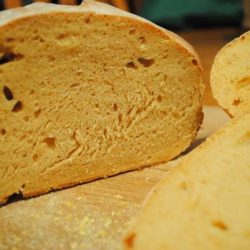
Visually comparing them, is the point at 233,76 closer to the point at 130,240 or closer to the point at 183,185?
the point at 183,185

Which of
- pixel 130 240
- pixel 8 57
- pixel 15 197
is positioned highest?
pixel 8 57

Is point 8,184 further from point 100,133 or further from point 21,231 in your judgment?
point 100,133

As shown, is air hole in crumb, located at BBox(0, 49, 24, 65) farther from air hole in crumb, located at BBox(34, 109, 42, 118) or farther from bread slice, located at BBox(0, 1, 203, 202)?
air hole in crumb, located at BBox(34, 109, 42, 118)

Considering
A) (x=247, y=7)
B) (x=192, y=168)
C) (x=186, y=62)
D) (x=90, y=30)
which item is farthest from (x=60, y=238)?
(x=247, y=7)

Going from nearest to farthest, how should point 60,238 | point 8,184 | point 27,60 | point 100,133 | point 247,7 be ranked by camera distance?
point 60,238
point 27,60
point 8,184
point 100,133
point 247,7

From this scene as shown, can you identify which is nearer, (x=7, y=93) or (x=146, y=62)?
(x=7, y=93)

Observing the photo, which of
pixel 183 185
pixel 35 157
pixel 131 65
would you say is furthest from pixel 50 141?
pixel 183 185

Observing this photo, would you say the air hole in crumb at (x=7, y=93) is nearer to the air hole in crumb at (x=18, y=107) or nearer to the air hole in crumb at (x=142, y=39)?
the air hole in crumb at (x=18, y=107)
